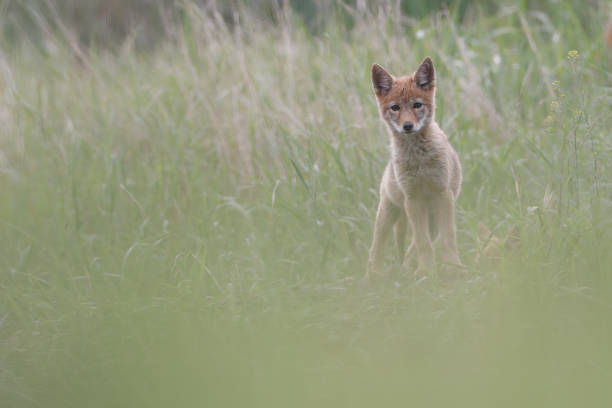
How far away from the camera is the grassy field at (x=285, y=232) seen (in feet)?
8.90

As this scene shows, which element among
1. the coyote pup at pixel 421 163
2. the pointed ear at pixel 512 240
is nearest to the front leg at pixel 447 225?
the coyote pup at pixel 421 163

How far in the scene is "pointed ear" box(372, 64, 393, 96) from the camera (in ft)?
12.2

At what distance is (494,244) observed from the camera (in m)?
3.81

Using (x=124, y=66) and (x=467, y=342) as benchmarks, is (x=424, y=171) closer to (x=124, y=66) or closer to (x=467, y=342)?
(x=467, y=342)

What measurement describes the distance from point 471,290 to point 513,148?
2.05 m

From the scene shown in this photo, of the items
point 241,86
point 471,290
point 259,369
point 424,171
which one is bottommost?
point 471,290

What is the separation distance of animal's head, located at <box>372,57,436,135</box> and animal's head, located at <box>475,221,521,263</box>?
693mm

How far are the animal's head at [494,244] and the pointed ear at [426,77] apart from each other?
81 cm

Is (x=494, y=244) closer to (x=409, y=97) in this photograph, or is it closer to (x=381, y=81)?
(x=409, y=97)

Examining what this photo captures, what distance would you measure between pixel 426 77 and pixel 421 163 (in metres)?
0.45

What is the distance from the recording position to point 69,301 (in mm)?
3834

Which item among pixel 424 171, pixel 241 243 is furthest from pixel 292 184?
pixel 424 171

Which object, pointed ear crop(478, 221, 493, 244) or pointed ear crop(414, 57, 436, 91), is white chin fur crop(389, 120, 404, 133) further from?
pointed ear crop(478, 221, 493, 244)

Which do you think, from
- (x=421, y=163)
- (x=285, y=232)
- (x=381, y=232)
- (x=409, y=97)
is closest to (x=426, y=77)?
(x=409, y=97)
